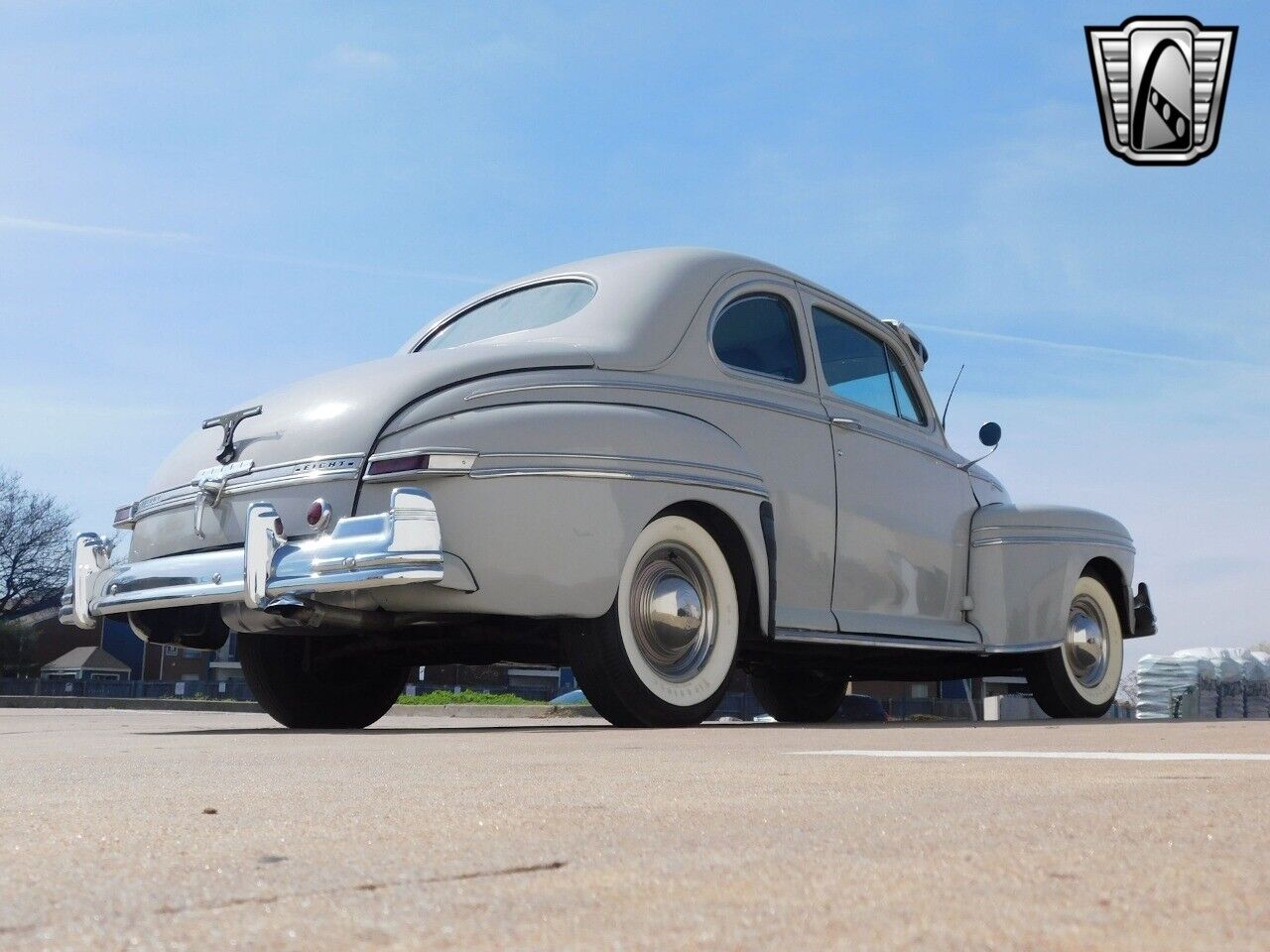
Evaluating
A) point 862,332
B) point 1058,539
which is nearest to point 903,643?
point 1058,539

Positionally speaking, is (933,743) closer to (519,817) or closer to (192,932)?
(519,817)

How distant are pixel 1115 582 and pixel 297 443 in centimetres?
544

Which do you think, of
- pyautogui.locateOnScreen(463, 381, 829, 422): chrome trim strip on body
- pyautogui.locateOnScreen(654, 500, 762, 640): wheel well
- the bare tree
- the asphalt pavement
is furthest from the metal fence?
the asphalt pavement

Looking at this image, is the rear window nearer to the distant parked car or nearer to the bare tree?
the distant parked car

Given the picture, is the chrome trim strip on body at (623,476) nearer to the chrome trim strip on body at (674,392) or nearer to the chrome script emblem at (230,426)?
the chrome trim strip on body at (674,392)

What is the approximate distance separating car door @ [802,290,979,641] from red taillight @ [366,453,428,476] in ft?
7.73

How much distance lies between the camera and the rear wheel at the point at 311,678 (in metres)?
7.26

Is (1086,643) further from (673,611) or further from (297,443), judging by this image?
(297,443)

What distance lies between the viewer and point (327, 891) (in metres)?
1.65

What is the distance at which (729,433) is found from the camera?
6594mm

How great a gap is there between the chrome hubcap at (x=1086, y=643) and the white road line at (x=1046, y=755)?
4824mm

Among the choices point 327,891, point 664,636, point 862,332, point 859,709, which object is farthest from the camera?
point 859,709

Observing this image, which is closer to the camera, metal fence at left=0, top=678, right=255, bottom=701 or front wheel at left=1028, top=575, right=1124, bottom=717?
front wheel at left=1028, top=575, right=1124, bottom=717

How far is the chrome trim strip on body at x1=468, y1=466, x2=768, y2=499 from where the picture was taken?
563 cm
